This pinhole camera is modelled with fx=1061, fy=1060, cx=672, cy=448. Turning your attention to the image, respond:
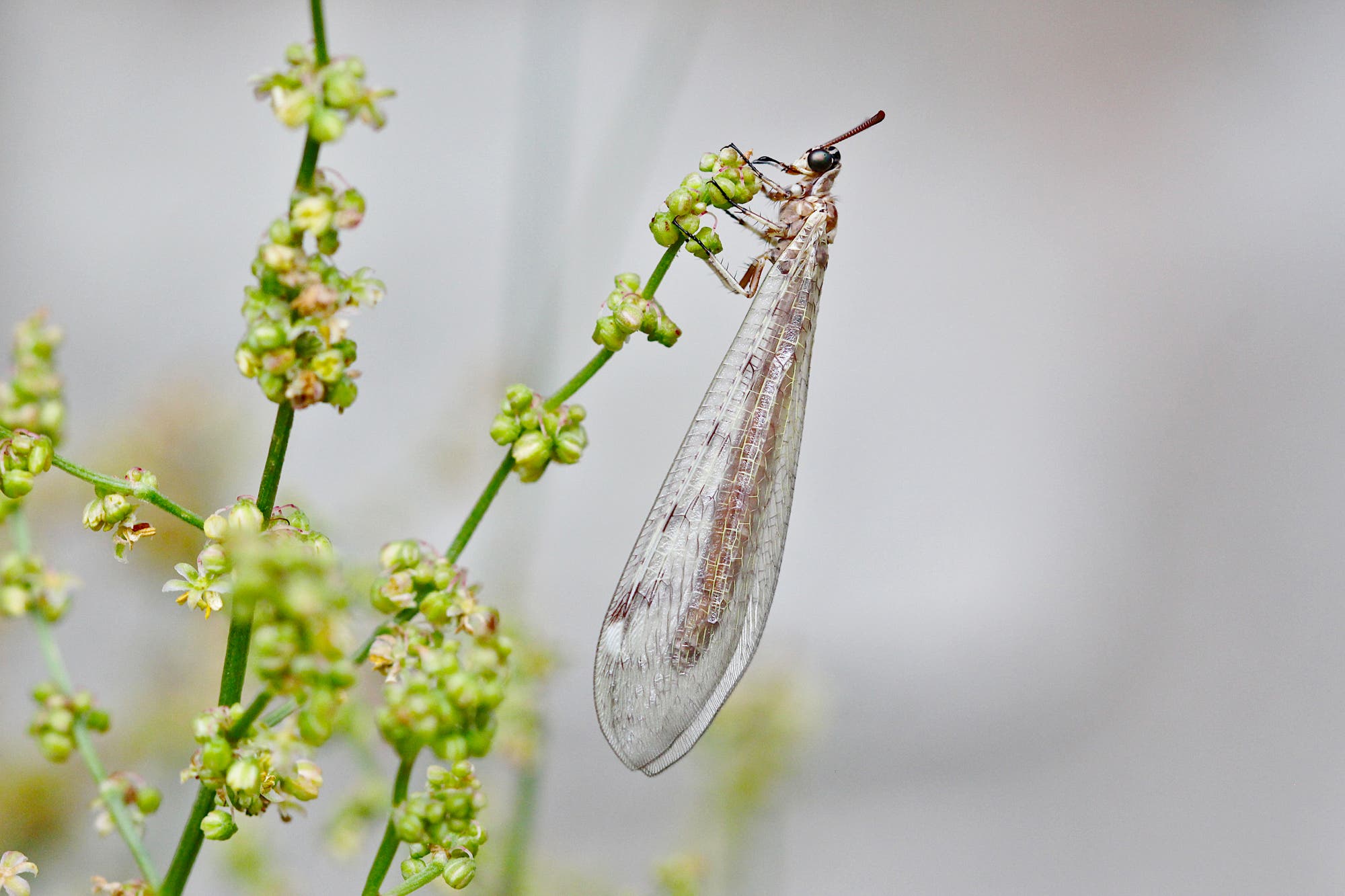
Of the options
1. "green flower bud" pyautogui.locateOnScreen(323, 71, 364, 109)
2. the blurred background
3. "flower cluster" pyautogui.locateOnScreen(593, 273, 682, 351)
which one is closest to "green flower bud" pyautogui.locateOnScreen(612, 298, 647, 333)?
"flower cluster" pyautogui.locateOnScreen(593, 273, 682, 351)

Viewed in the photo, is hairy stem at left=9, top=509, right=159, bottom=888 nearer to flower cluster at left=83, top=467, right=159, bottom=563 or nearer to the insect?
flower cluster at left=83, top=467, right=159, bottom=563

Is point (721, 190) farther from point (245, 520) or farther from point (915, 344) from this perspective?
point (915, 344)

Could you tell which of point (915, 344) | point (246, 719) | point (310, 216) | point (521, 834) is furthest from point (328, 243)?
point (915, 344)

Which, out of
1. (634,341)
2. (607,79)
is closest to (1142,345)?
(634,341)

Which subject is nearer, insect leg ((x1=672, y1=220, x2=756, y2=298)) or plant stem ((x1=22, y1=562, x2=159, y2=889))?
plant stem ((x1=22, y1=562, x2=159, y2=889))

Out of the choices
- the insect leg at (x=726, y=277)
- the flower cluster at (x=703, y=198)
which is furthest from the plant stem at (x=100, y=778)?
the insect leg at (x=726, y=277)

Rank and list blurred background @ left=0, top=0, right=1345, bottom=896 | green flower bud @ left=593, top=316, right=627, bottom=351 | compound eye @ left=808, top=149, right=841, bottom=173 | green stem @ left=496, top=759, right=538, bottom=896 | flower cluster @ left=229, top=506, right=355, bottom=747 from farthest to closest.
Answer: blurred background @ left=0, top=0, right=1345, bottom=896 → compound eye @ left=808, top=149, right=841, bottom=173 → green stem @ left=496, top=759, right=538, bottom=896 → green flower bud @ left=593, top=316, right=627, bottom=351 → flower cluster @ left=229, top=506, right=355, bottom=747
